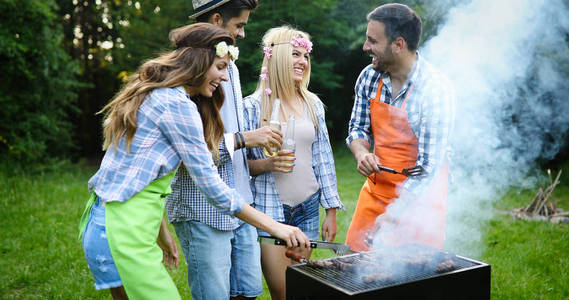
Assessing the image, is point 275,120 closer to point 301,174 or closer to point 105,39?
point 301,174

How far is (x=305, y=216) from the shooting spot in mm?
3305

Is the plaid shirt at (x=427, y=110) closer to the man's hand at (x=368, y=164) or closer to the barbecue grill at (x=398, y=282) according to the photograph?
the man's hand at (x=368, y=164)

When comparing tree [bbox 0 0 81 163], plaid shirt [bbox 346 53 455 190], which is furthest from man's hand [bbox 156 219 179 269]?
tree [bbox 0 0 81 163]

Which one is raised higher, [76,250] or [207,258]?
[207,258]

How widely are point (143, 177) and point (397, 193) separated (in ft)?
5.19

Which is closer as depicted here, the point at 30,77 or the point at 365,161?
the point at 365,161

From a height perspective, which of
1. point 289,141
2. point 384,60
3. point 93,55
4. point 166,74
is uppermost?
point 93,55

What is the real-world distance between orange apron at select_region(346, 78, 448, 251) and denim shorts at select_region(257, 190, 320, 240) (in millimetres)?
317

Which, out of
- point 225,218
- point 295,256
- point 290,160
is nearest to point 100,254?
point 225,218

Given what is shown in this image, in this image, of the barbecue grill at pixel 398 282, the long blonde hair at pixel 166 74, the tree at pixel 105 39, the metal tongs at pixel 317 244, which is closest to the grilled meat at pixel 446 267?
the barbecue grill at pixel 398 282

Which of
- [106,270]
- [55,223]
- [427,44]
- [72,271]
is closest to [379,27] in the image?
[427,44]

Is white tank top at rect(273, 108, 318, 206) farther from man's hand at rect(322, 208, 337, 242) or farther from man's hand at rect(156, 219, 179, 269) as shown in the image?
man's hand at rect(156, 219, 179, 269)

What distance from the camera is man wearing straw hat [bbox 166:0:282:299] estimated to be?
2588mm

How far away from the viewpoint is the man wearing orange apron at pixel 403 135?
2814mm
